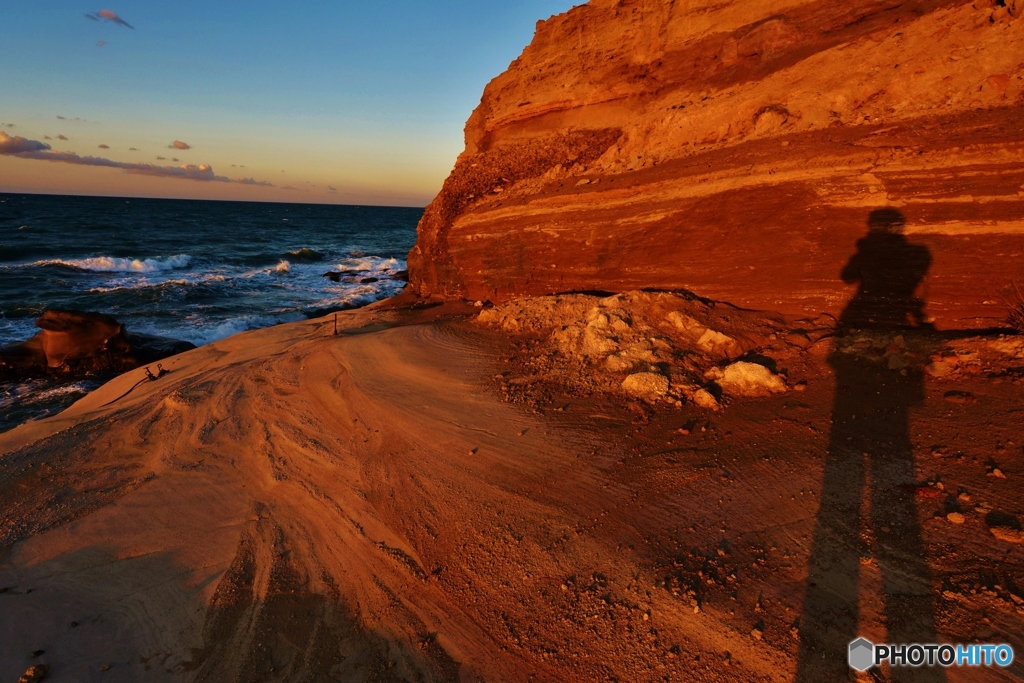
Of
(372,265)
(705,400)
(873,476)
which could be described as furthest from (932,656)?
(372,265)

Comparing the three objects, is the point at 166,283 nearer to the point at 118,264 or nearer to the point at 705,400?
the point at 118,264

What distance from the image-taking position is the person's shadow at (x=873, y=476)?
2.57m

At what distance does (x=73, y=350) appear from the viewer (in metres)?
11.2

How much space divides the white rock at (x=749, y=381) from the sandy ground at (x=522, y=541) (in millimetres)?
187

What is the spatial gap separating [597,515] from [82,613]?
12.5 feet

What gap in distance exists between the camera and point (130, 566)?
12.7 ft

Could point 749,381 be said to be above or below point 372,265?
below

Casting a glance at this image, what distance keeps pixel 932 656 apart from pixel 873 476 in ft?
4.82

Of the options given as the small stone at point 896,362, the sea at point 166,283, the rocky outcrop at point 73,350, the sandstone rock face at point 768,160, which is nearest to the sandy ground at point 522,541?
the small stone at point 896,362

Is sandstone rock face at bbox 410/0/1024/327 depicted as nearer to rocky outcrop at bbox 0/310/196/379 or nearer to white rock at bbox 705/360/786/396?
white rock at bbox 705/360/786/396

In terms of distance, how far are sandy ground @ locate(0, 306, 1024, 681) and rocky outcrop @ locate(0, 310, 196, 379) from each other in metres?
6.56

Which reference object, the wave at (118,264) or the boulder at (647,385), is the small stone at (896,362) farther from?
the wave at (118,264)

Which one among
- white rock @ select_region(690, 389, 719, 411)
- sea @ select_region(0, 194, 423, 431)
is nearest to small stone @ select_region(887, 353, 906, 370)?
white rock @ select_region(690, 389, 719, 411)

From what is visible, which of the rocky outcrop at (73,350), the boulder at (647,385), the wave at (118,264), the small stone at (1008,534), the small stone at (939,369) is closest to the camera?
the small stone at (1008,534)
